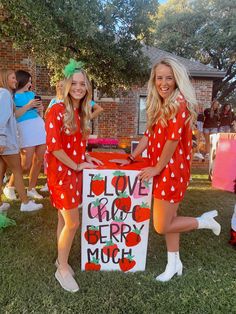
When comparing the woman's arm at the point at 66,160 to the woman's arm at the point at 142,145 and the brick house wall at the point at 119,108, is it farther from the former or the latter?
the brick house wall at the point at 119,108

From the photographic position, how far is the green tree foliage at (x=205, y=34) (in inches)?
734

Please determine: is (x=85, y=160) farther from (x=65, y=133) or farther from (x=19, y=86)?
(x=19, y=86)

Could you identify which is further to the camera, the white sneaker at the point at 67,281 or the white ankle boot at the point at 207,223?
the white ankle boot at the point at 207,223

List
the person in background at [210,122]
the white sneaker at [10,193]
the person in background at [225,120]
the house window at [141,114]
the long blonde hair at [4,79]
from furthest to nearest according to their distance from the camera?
1. the house window at [141,114]
2. the person in background at [225,120]
3. the person in background at [210,122]
4. the white sneaker at [10,193]
5. the long blonde hair at [4,79]

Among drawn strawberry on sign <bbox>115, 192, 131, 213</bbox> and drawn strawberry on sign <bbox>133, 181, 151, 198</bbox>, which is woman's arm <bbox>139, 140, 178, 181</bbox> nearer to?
drawn strawberry on sign <bbox>133, 181, 151, 198</bbox>

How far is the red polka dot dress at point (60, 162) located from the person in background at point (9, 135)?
1.28 m

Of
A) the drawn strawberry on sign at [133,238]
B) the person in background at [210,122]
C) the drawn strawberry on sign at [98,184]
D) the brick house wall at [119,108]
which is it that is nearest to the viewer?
the drawn strawberry on sign at [98,184]

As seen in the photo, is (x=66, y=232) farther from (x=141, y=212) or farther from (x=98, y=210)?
(x=141, y=212)

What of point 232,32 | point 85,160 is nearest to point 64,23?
point 85,160

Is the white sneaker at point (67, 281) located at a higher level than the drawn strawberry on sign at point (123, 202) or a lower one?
lower

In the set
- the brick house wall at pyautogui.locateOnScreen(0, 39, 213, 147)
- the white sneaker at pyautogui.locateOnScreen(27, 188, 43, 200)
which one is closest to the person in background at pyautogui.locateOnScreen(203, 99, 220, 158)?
the brick house wall at pyautogui.locateOnScreen(0, 39, 213, 147)

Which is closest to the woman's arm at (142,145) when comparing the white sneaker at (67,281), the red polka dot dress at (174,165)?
the red polka dot dress at (174,165)

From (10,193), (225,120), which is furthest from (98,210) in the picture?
(225,120)

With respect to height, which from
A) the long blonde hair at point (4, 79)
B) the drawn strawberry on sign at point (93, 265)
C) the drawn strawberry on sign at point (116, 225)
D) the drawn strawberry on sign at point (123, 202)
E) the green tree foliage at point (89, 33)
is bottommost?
the drawn strawberry on sign at point (93, 265)
